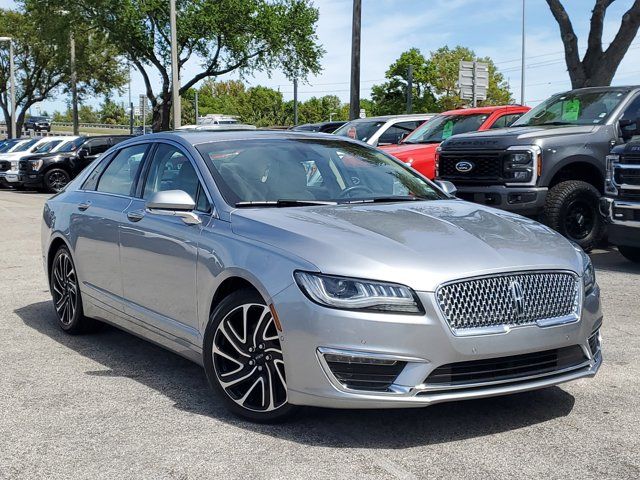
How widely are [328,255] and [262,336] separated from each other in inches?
22.3

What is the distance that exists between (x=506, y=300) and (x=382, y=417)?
93 centimetres

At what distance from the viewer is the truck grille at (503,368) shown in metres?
4.12

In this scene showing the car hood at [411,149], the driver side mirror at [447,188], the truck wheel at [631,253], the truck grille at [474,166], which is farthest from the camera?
the car hood at [411,149]

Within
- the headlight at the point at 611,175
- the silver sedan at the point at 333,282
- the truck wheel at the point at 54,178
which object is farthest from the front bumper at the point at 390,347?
the truck wheel at the point at 54,178

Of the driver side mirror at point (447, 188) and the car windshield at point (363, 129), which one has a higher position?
the car windshield at point (363, 129)

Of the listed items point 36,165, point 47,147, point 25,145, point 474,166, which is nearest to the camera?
point 474,166

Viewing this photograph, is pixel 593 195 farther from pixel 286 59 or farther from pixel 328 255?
pixel 286 59

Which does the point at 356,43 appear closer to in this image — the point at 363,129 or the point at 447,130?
the point at 363,129

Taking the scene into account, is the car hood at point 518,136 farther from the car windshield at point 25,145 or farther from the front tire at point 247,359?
the car windshield at point 25,145

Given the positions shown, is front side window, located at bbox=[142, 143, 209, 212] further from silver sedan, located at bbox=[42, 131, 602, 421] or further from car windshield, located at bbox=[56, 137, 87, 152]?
car windshield, located at bbox=[56, 137, 87, 152]

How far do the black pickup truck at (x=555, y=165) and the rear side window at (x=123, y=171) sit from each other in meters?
5.91

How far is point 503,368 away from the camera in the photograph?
166 inches

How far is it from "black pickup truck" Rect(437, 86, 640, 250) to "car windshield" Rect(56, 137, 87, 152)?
19038mm

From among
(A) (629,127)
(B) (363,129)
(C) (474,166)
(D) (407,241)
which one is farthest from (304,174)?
(B) (363,129)
